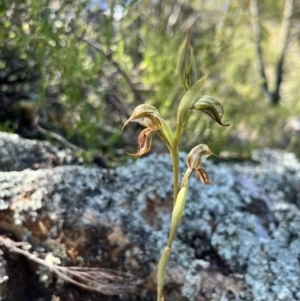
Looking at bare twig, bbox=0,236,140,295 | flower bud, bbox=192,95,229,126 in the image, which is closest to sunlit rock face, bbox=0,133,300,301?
bare twig, bbox=0,236,140,295

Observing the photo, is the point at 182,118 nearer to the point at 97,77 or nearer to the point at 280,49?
the point at 97,77

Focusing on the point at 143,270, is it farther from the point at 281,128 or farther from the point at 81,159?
the point at 281,128

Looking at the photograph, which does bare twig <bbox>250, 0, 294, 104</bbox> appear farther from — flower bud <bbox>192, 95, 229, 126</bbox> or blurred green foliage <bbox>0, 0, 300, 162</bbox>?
flower bud <bbox>192, 95, 229, 126</bbox>

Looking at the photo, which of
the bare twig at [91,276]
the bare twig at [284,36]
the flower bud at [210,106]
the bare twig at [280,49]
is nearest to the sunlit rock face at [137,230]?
the bare twig at [91,276]

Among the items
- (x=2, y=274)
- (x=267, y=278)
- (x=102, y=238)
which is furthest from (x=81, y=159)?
(x=267, y=278)

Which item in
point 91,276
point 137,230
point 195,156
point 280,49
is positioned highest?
point 280,49

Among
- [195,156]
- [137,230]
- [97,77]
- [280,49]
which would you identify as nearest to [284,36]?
[280,49]
